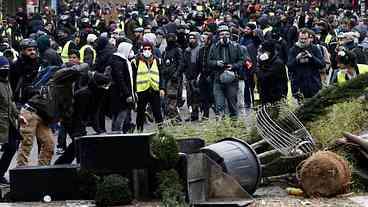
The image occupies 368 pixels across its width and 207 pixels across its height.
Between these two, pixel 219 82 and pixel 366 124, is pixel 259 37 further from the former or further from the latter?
pixel 366 124

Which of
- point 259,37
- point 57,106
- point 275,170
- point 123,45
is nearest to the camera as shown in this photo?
point 275,170

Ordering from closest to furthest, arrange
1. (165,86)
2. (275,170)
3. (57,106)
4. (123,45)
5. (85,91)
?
1. (275,170)
2. (57,106)
3. (85,91)
4. (123,45)
5. (165,86)

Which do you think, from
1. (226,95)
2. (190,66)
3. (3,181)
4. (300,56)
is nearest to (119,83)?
(226,95)

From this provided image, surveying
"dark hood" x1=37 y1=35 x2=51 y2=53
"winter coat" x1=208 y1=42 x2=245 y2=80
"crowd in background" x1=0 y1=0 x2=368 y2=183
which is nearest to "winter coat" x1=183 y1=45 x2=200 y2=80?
"crowd in background" x1=0 y1=0 x2=368 y2=183

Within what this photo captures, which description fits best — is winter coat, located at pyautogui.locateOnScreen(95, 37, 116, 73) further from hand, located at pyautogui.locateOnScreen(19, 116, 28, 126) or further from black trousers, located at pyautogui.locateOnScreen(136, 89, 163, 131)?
hand, located at pyautogui.locateOnScreen(19, 116, 28, 126)

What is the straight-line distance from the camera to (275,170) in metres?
11.3

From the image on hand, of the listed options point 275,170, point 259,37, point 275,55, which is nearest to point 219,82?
point 275,55

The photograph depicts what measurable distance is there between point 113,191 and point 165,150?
71 cm

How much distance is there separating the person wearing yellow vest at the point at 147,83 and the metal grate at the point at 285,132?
13.7 ft

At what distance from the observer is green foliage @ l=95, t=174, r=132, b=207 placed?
33.8 ft

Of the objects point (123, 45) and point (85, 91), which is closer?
point (85, 91)

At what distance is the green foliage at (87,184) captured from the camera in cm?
1072

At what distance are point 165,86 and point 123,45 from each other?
7.75 ft

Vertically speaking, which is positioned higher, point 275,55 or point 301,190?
point 275,55
